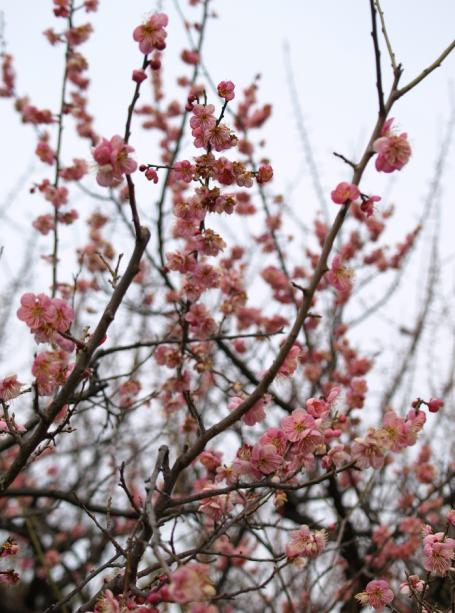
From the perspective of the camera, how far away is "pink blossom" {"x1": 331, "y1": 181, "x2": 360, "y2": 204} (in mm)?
1787

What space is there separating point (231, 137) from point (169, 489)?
1233 millimetres

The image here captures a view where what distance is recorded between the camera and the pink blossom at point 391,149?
1.81m

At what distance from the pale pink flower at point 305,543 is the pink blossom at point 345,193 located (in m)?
1.17

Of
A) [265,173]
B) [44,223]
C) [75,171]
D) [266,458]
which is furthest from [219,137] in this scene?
[75,171]

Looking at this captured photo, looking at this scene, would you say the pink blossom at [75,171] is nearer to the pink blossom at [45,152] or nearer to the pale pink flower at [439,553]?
the pink blossom at [45,152]

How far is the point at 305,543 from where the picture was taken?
2135 mm

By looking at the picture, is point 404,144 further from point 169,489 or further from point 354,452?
point 169,489

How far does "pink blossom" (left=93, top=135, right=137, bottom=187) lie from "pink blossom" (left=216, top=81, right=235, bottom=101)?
49 centimetres

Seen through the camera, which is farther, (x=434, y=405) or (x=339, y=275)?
(x=339, y=275)

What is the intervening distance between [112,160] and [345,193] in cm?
71

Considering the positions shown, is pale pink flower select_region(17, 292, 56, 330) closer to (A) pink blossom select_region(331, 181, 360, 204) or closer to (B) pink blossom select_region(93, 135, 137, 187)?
(B) pink blossom select_region(93, 135, 137, 187)

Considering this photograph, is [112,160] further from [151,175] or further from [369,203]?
[369,203]

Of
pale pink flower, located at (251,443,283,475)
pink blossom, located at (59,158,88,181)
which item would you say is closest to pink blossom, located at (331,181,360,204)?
pale pink flower, located at (251,443,283,475)

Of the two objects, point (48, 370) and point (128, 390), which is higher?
point (128, 390)
